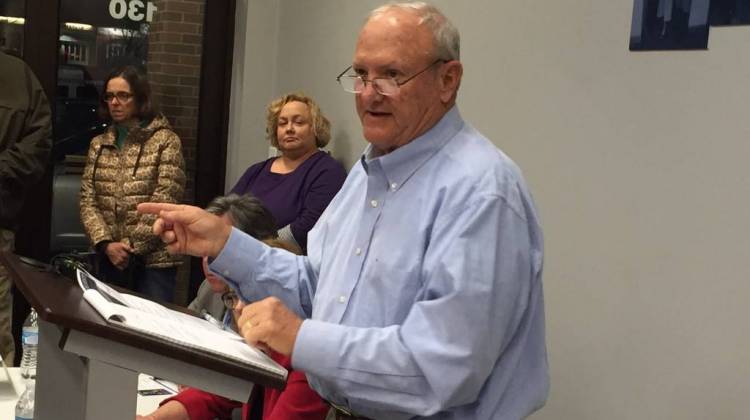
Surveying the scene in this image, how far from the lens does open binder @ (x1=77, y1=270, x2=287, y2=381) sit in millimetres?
1150

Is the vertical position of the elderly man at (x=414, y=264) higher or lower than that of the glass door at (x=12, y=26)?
lower

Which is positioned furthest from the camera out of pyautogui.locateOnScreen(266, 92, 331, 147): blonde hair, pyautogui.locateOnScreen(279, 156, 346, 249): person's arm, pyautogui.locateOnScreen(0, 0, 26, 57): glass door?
pyautogui.locateOnScreen(0, 0, 26, 57): glass door

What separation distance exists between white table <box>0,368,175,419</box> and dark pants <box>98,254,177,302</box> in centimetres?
200

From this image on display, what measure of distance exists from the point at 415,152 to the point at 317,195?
8.42 ft

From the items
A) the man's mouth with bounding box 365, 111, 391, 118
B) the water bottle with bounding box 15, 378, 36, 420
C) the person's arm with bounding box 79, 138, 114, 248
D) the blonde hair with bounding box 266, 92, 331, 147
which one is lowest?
the water bottle with bounding box 15, 378, 36, 420

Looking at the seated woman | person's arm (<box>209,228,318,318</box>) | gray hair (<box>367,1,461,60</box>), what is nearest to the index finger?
person's arm (<box>209,228,318,318</box>)

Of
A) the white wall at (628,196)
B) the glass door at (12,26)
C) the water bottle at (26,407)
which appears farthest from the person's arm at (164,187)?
the water bottle at (26,407)

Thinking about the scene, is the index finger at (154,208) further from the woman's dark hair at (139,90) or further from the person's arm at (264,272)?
the woman's dark hair at (139,90)

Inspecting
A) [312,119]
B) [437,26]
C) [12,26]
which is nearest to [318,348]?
[437,26]

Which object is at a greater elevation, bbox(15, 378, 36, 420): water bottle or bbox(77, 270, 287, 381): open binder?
bbox(77, 270, 287, 381): open binder

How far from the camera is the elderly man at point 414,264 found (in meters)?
1.40

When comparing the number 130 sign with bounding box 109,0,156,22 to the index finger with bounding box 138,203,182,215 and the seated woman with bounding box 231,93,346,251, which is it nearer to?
the seated woman with bounding box 231,93,346,251

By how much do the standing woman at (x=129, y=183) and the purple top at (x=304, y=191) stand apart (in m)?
0.69

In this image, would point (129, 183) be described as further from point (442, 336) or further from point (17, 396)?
point (442, 336)
